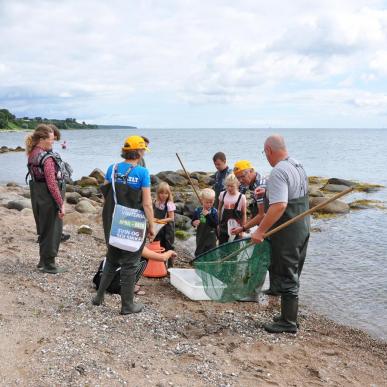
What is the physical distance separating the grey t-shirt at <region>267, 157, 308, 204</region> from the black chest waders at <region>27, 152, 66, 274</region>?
345cm

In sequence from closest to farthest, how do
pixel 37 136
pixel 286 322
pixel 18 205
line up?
pixel 286 322, pixel 37 136, pixel 18 205

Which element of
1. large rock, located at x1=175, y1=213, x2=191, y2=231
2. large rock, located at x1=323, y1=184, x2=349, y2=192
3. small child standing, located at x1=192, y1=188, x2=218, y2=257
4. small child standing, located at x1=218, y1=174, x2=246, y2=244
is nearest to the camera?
small child standing, located at x1=218, y1=174, x2=246, y2=244

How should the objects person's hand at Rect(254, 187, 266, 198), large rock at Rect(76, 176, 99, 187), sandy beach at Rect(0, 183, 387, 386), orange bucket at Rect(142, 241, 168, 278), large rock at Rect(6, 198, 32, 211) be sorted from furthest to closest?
large rock at Rect(76, 176, 99, 187)
large rock at Rect(6, 198, 32, 211)
orange bucket at Rect(142, 241, 168, 278)
person's hand at Rect(254, 187, 266, 198)
sandy beach at Rect(0, 183, 387, 386)

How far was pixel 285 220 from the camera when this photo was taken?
5.52 m

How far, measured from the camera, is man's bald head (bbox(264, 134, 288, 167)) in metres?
5.52

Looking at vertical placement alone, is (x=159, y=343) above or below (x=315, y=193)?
above

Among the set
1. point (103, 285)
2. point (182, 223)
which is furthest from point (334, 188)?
point (103, 285)

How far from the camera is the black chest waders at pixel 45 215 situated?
23.1ft

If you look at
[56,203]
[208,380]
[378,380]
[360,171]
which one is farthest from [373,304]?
[360,171]

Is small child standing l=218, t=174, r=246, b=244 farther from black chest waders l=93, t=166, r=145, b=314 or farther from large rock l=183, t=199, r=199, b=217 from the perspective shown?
large rock l=183, t=199, r=199, b=217

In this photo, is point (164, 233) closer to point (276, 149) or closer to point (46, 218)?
point (46, 218)

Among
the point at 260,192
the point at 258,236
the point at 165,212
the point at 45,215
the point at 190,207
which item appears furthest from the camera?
the point at 190,207

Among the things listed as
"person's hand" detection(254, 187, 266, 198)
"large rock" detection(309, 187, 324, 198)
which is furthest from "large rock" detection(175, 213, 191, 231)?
"large rock" detection(309, 187, 324, 198)

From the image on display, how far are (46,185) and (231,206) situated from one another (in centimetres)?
292
